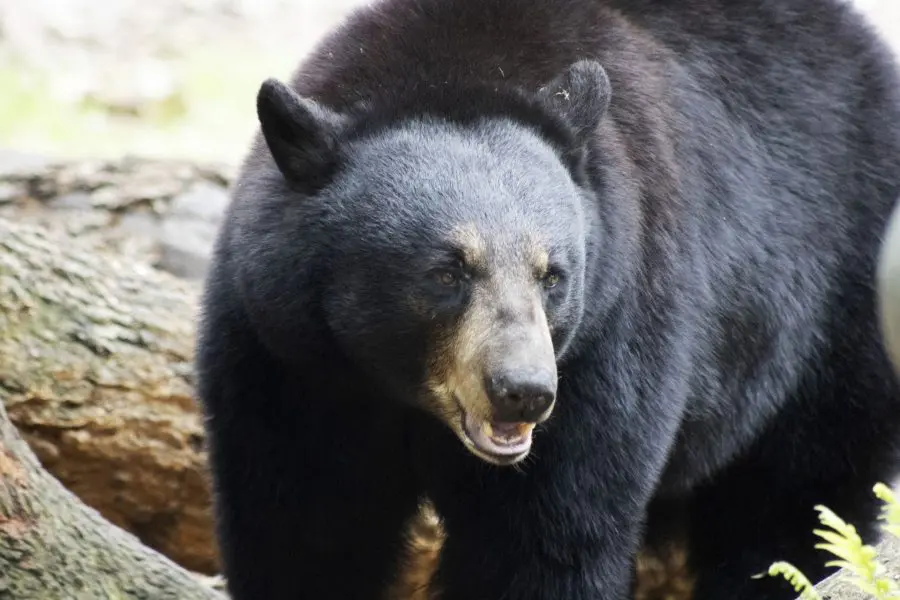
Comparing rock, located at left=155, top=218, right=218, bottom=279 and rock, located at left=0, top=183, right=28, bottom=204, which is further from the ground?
rock, located at left=0, top=183, right=28, bottom=204

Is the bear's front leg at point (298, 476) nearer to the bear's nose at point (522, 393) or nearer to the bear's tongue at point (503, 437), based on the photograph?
the bear's tongue at point (503, 437)

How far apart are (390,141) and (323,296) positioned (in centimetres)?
56

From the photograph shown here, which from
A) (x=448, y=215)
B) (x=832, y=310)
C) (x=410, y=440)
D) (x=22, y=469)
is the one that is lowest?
(x=832, y=310)

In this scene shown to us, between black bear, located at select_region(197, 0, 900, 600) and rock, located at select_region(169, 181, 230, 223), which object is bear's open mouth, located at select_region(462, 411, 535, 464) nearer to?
black bear, located at select_region(197, 0, 900, 600)

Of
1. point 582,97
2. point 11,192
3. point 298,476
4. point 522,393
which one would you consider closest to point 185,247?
point 11,192

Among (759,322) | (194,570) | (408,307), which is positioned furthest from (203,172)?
(408,307)

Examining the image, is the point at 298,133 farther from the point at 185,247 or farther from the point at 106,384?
the point at 185,247

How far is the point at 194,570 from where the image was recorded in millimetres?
7418

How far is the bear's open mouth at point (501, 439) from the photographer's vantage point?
4.25 m

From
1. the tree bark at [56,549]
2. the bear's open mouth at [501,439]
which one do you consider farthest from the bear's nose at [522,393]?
the tree bark at [56,549]

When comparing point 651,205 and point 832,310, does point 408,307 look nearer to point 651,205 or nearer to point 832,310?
point 651,205

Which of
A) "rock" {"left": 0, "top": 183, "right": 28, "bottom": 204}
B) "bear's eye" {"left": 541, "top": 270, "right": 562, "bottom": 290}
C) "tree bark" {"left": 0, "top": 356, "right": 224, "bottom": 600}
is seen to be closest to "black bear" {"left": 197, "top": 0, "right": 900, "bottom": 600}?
"bear's eye" {"left": 541, "top": 270, "right": 562, "bottom": 290}

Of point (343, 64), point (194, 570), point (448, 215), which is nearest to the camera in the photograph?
point (448, 215)

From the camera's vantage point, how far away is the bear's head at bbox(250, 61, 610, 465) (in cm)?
428
